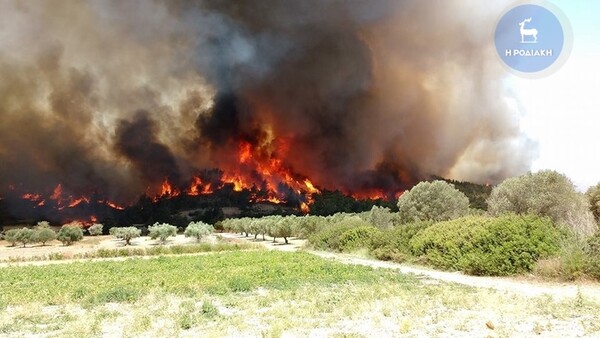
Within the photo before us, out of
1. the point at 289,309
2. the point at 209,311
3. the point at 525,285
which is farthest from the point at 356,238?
the point at 209,311

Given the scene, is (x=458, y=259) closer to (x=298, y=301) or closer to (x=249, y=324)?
(x=298, y=301)

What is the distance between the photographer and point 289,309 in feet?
56.2

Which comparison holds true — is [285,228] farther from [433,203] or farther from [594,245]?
[594,245]

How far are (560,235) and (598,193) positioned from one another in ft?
93.0

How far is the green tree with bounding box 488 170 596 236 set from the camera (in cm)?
4394

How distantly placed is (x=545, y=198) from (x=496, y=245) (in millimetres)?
23298

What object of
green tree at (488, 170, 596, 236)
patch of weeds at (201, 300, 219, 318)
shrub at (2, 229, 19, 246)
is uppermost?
green tree at (488, 170, 596, 236)

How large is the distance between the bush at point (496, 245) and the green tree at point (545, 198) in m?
15.3

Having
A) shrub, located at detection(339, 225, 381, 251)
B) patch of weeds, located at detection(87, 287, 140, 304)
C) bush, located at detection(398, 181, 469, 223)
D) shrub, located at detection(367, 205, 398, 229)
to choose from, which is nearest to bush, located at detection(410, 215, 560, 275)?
shrub, located at detection(339, 225, 381, 251)

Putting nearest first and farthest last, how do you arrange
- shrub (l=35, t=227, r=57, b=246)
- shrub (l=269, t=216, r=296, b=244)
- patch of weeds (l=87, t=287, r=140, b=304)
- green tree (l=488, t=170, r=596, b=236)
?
patch of weeds (l=87, t=287, r=140, b=304)
green tree (l=488, t=170, r=596, b=236)
shrub (l=269, t=216, r=296, b=244)
shrub (l=35, t=227, r=57, b=246)

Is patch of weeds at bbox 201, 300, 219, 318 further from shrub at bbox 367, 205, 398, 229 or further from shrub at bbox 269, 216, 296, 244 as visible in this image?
shrub at bbox 269, 216, 296, 244

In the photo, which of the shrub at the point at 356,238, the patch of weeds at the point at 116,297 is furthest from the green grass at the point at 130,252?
the patch of weeds at the point at 116,297

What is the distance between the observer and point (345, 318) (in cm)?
1548

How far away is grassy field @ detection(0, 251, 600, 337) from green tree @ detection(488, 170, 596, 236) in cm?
2811
